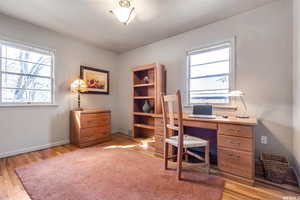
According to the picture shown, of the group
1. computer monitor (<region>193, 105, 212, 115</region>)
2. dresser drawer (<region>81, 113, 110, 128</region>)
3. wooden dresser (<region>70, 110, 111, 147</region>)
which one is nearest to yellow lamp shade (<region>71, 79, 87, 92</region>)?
wooden dresser (<region>70, 110, 111, 147</region>)

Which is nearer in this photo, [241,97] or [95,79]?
[241,97]

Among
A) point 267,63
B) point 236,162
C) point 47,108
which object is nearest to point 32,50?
point 47,108

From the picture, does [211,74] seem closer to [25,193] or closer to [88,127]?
[88,127]

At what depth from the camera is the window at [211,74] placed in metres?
2.53

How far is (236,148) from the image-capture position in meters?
1.79

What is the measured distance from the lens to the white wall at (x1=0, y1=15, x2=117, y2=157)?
8.26 ft

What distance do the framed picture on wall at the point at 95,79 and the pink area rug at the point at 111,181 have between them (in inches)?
75.3

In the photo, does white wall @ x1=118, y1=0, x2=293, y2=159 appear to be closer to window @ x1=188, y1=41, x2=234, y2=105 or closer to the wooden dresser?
window @ x1=188, y1=41, x2=234, y2=105

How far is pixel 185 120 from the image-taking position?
224 centimetres

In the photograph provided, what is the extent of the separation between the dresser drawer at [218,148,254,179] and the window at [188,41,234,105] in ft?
3.32

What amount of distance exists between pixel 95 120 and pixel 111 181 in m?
1.77

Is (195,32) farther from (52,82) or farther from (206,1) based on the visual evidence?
(52,82)

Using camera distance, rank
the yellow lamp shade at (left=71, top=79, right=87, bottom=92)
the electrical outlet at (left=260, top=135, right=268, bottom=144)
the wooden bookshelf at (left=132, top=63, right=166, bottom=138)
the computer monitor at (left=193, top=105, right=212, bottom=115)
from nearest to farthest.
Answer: the electrical outlet at (left=260, top=135, right=268, bottom=144)
the computer monitor at (left=193, top=105, right=212, bottom=115)
the yellow lamp shade at (left=71, top=79, right=87, bottom=92)
the wooden bookshelf at (left=132, top=63, right=166, bottom=138)

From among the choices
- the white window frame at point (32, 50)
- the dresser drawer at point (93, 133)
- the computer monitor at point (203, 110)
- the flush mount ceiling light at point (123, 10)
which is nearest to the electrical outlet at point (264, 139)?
the computer monitor at point (203, 110)
